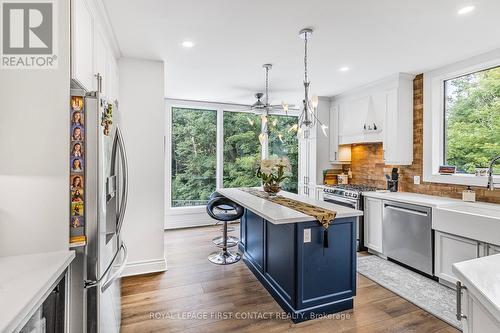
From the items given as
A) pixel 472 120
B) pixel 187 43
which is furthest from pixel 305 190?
pixel 187 43

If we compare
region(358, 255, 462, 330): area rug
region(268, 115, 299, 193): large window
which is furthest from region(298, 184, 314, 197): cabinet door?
region(358, 255, 462, 330): area rug

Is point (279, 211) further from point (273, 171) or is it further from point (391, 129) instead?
point (391, 129)

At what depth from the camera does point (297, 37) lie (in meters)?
2.64

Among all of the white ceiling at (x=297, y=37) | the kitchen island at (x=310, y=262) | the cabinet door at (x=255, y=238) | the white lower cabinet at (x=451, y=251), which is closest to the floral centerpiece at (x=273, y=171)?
the cabinet door at (x=255, y=238)

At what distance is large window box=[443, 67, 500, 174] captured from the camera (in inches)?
120

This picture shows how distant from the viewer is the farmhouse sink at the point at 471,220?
239 centimetres

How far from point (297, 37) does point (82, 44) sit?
1.90m

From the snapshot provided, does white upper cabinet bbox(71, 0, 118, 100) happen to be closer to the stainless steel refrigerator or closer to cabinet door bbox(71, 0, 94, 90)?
cabinet door bbox(71, 0, 94, 90)

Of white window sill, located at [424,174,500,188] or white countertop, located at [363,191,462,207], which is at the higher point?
white window sill, located at [424,174,500,188]

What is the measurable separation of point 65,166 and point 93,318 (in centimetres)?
83

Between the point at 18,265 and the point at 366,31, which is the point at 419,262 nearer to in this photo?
the point at 366,31

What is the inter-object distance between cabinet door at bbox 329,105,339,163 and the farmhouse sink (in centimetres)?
227

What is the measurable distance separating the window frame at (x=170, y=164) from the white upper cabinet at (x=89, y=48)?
267 cm

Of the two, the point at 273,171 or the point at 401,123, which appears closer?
the point at 273,171
